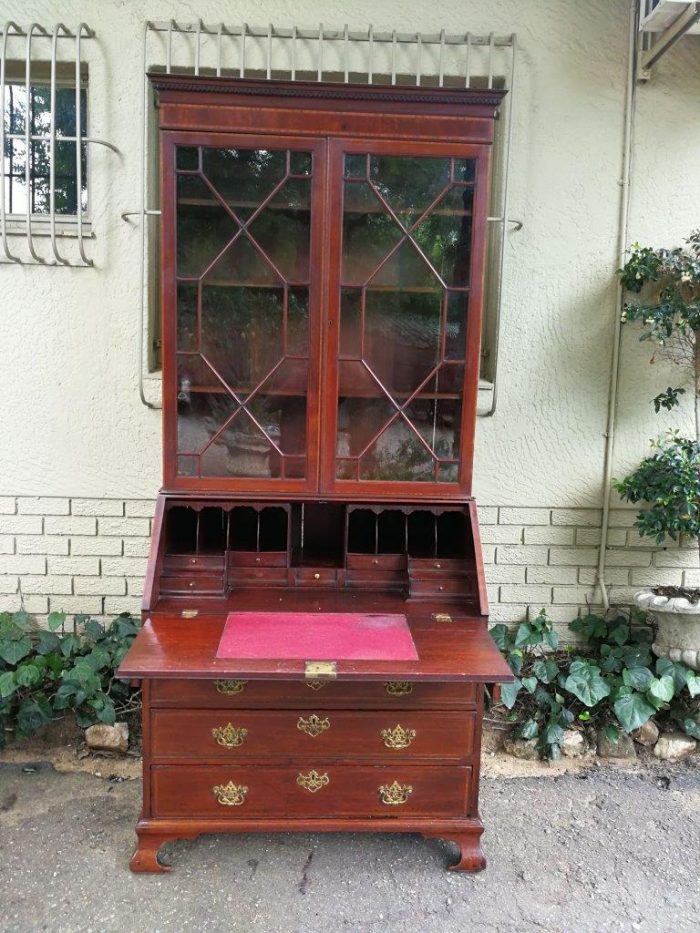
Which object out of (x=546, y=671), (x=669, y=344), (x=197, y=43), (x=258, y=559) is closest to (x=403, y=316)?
(x=258, y=559)

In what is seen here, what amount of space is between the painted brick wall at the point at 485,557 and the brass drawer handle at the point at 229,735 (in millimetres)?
940

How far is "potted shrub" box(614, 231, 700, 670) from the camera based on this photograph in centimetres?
221

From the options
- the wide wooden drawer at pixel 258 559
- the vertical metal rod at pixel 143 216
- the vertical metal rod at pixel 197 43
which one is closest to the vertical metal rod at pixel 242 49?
the vertical metal rod at pixel 197 43

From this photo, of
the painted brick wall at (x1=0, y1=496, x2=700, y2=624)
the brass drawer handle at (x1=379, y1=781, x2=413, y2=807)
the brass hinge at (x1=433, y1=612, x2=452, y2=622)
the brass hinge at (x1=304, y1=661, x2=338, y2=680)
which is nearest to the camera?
the brass hinge at (x1=304, y1=661, x2=338, y2=680)

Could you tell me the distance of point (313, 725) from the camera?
1765 millimetres

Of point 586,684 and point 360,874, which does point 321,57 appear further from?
point 360,874

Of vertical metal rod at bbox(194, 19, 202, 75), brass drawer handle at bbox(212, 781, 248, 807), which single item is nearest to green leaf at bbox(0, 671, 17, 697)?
brass drawer handle at bbox(212, 781, 248, 807)

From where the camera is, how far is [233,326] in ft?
6.38

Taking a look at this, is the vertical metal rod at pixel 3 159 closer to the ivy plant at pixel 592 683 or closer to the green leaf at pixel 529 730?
the ivy plant at pixel 592 683

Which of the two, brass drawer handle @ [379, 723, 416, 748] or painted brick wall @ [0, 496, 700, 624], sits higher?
painted brick wall @ [0, 496, 700, 624]

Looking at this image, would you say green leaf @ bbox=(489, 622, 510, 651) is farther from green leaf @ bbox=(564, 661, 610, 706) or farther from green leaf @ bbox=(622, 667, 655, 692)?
green leaf @ bbox=(622, 667, 655, 692)

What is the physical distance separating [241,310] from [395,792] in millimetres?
1414

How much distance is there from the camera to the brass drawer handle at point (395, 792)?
5.86 feet

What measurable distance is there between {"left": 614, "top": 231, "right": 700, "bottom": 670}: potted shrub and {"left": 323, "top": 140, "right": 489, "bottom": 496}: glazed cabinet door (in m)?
0.74
